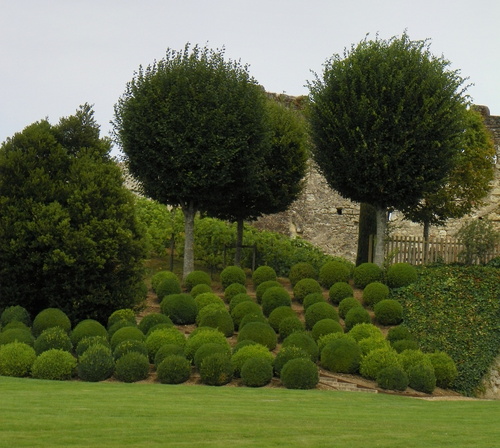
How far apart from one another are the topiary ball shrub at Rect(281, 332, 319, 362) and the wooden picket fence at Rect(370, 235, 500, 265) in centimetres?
717

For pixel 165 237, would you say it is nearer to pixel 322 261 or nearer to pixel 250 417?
pixel 322 261

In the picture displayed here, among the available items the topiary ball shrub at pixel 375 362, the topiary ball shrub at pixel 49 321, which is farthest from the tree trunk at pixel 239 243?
the topiary ball shrub at pixel 375 362

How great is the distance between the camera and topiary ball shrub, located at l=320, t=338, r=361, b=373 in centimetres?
1714

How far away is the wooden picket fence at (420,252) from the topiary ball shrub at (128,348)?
30.8ft

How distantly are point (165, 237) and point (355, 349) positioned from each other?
432 inches

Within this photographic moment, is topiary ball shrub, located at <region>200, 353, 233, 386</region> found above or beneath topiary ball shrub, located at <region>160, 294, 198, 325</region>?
beneath

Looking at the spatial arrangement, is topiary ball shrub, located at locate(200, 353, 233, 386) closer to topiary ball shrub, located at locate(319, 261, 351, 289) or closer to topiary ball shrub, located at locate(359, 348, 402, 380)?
topiary ball shrub, located at locate(359, 348, 402, 380)

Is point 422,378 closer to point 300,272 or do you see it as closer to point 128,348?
point 128,348

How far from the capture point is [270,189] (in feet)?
80.9

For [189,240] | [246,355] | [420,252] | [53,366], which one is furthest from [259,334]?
[420,252]

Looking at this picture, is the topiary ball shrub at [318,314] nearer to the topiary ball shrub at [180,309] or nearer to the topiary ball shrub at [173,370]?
the topiary ball shrub at [180,309]

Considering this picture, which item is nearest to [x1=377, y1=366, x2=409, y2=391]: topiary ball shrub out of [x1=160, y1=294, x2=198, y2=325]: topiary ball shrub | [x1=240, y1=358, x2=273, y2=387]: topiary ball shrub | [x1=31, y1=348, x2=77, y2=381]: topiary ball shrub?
[x1=240, y1=358, x2=273, y2=387]: topiary ball shrub

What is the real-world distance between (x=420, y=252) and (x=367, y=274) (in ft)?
9.38

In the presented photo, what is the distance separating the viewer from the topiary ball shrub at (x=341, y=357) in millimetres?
17141
